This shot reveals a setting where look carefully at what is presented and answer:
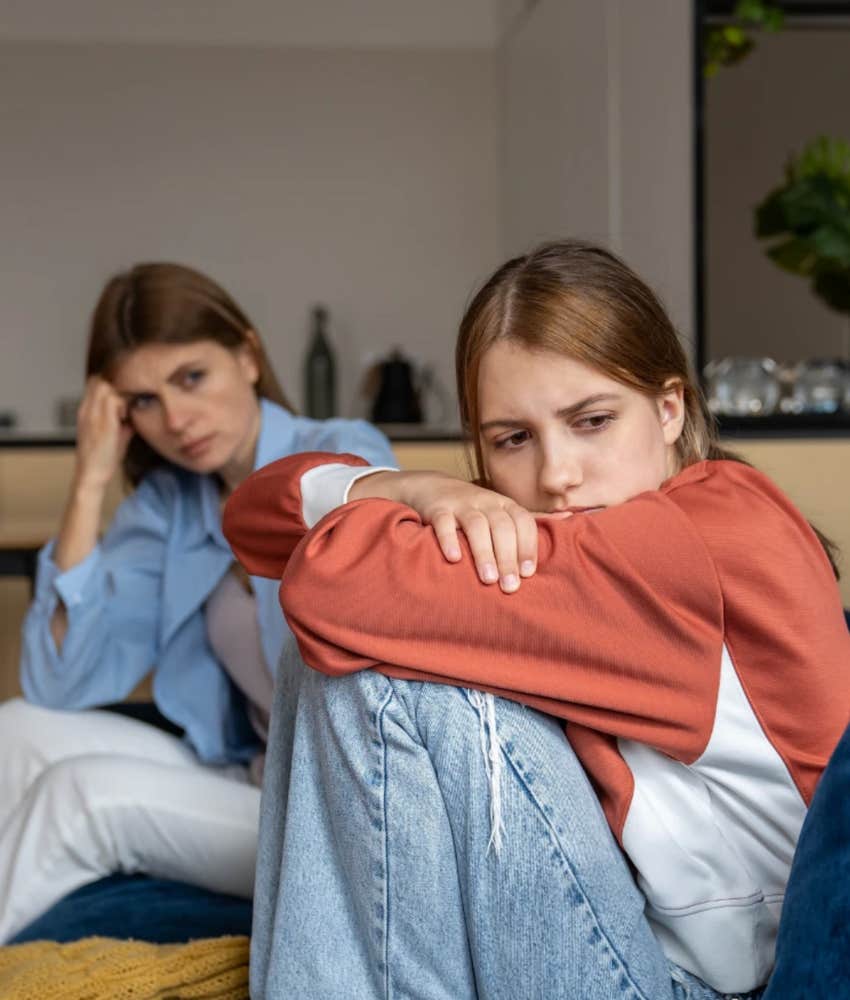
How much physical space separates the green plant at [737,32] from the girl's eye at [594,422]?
Result: 6.43 ft

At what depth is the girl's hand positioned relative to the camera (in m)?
2.06

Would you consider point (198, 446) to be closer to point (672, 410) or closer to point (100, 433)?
point (100, 433)

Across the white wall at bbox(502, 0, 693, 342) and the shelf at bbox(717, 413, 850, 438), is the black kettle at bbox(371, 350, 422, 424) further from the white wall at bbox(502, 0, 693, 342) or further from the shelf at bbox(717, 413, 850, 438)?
the shelf at bbox(717, 413, 850, 438)

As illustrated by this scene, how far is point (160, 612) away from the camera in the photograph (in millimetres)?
2135

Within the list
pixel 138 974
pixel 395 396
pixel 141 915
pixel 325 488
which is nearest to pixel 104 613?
pixel 141 915

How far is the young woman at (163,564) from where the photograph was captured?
196 centimetres

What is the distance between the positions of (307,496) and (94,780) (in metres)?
0.63

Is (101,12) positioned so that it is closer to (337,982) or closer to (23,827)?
(23,827)

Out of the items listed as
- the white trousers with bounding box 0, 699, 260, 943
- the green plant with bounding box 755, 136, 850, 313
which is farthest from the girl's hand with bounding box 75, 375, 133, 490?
the green plant with bounding box 755, 136, 850, 313

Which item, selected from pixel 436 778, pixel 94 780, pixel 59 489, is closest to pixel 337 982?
pixel 436 778

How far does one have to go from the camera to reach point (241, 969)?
1.42 m

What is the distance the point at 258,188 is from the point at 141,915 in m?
3.72

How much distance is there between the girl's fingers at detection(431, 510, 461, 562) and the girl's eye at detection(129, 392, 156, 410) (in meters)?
0.99

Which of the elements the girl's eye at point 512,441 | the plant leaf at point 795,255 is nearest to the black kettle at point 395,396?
the plant leaf at point 795,255
